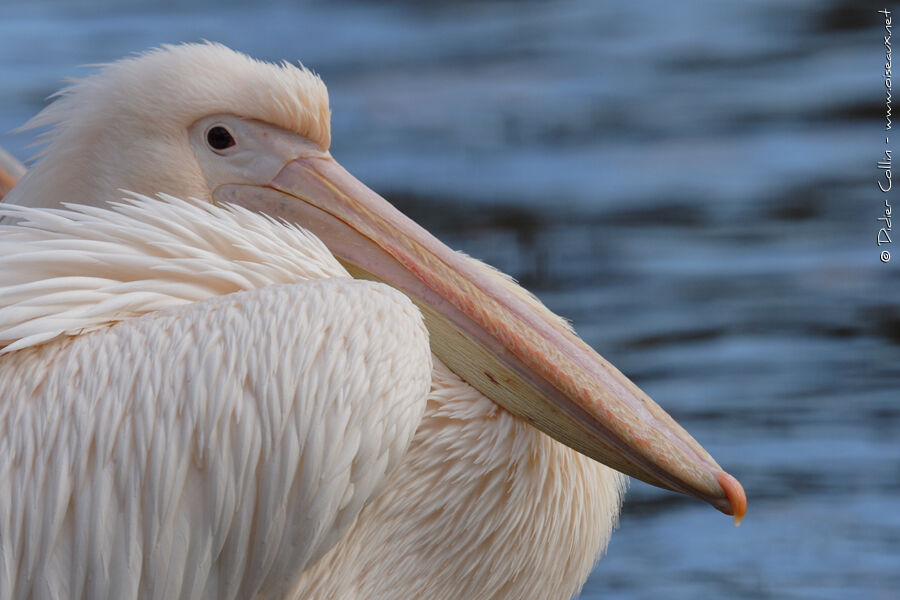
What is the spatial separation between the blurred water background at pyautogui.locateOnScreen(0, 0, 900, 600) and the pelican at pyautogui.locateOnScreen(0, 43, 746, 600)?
7.01 ft

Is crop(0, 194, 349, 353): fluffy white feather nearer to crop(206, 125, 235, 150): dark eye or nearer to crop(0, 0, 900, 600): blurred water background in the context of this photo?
crop(206, 125, 235, 150): dark eye

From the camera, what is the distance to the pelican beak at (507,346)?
6.84 feet

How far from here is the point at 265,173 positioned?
7.93 ft

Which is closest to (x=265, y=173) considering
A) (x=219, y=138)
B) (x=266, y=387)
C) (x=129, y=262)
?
(x=219, y=138)

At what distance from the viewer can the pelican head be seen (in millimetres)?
2205

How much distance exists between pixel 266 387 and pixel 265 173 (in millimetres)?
590

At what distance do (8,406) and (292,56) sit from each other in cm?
499

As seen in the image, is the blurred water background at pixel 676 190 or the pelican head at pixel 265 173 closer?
the pelican head at pixel 265 173

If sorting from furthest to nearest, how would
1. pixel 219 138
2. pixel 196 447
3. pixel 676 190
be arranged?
pixel 676 190 < pixel 219 138 < pixel 196 447

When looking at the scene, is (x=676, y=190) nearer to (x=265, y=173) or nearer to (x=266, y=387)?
(x=265, y=173)

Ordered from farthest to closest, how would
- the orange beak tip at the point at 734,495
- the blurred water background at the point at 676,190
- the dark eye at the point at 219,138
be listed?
1. the blurred water background at the point at 676,190
2. the dark eye at the point at 219,138
3. the orange beak tip at the point at 734,495

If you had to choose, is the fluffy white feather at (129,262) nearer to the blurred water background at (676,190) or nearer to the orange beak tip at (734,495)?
the orange beak tip at (734,495)

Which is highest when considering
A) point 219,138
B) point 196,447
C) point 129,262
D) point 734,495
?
point 219,138

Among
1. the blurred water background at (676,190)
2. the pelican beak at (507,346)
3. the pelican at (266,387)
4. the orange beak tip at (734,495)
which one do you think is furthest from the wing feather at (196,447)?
the blurred water background at (676,190)
